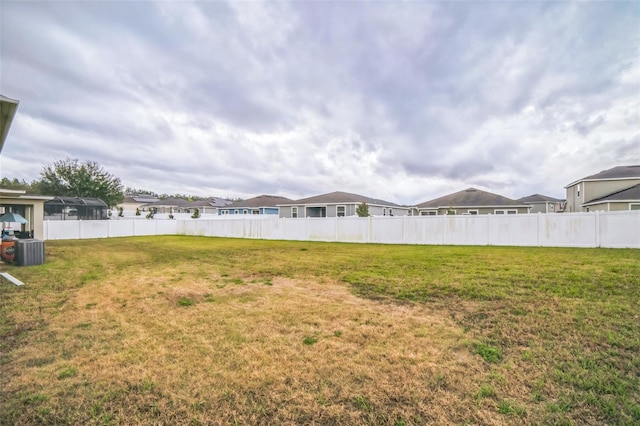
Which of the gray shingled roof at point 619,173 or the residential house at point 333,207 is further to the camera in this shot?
the residential house at point 333,207

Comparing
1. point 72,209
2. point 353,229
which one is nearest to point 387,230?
point 353,229

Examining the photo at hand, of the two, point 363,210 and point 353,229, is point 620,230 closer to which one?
point 353,229

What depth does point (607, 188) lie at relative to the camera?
23516mm

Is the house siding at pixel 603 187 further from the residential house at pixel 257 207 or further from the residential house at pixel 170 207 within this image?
the residential house at pixel 170 207

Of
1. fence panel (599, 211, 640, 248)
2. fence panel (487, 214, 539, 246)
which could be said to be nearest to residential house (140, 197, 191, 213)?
fence panel (487, 214, 539, 246)

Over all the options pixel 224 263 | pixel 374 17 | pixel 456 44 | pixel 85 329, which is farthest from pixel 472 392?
pixel 456 44

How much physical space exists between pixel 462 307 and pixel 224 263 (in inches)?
313

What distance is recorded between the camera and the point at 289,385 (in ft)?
8.43

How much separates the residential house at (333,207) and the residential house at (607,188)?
17325 millimetres

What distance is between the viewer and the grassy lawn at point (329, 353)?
2.26m

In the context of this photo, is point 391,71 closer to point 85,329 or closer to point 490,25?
point 490,25

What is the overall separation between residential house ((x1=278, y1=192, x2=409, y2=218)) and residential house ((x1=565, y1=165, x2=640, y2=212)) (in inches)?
682

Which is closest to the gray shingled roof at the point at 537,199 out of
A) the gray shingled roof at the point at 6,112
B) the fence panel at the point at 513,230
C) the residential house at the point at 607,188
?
the residential house at the point at 607,188

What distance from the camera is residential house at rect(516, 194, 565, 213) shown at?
36438 millimetres
